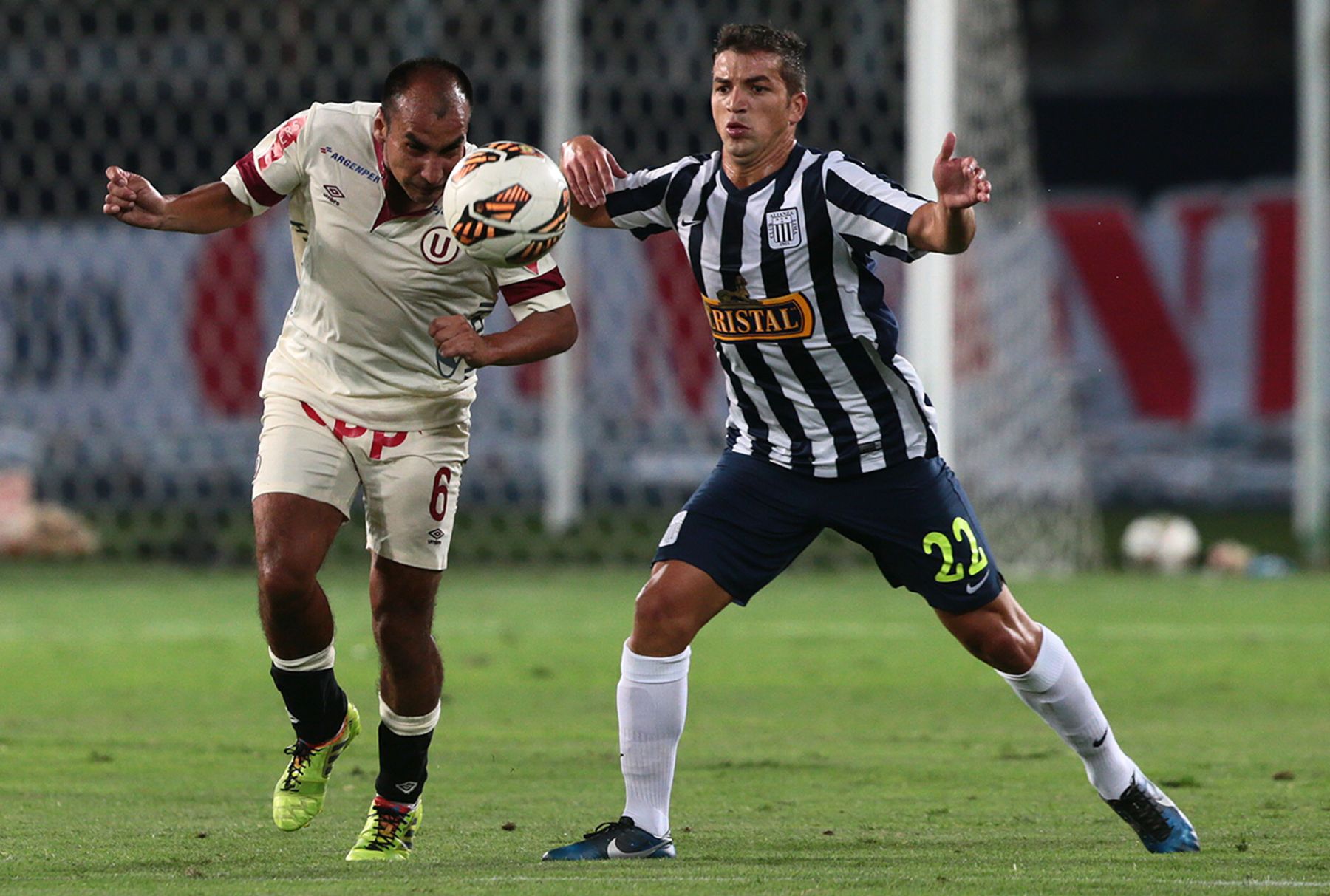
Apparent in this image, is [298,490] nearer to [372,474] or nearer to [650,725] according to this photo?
[372,474]

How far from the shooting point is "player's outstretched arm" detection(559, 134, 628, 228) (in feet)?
17.6

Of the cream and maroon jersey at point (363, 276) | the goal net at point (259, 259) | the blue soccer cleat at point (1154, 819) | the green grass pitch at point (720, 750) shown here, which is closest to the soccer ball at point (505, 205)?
the cream and maroon jersey at point (363, 276)

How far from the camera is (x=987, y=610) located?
16.9 ft

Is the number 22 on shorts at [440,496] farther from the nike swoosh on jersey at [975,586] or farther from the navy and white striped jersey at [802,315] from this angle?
the nike swoosh on jersey at [975,586]

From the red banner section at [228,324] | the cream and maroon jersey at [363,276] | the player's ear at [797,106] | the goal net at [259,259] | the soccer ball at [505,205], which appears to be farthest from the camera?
the red banner section at [228,324]

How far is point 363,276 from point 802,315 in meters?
1.14

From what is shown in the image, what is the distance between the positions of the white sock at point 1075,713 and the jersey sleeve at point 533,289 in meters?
1.47

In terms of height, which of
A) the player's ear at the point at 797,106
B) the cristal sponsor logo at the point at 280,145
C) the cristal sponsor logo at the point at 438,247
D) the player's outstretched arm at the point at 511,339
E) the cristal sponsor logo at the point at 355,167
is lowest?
the player's outstretched arm at the point at 511,339

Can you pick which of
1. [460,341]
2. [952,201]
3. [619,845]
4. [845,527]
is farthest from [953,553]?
[460,341]

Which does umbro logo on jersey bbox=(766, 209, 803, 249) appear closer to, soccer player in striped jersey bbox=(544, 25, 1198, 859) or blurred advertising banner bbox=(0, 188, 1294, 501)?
soccer player in striped jersey bbox=(544, 25, 1198, 859)

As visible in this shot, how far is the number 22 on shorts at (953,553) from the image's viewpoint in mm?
5117

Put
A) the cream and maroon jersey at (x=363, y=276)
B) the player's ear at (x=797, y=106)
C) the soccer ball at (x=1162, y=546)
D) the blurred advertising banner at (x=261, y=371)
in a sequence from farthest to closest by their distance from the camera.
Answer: the blurred advertising banner at (x=261, y=371) < the soccer ball at (x=1162, y=546) < the cream and maroon jersey at (x=363, y=276) < the player's ear at (x=797, y=106)

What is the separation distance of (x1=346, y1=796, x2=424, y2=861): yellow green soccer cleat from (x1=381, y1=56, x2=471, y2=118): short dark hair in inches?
68.4

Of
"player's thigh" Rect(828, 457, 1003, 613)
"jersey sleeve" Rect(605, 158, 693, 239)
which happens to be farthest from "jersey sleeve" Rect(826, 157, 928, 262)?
"player's thigh" Rect(828, 457, 1003, 613)
